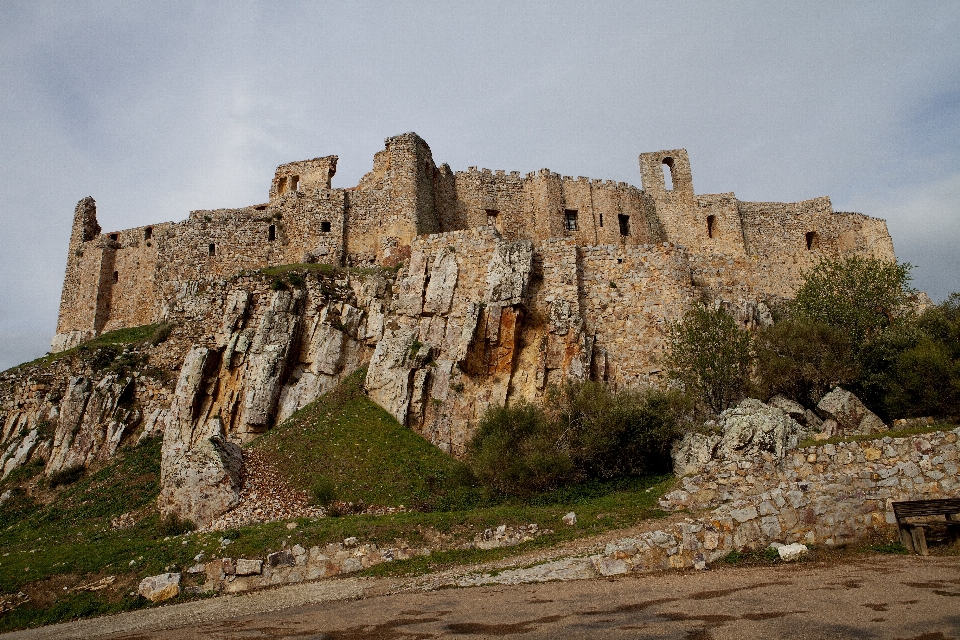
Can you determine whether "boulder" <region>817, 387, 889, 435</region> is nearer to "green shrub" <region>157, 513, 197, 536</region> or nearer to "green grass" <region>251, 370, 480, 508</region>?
"green grass" <region>251, 370, 480, 508</region>

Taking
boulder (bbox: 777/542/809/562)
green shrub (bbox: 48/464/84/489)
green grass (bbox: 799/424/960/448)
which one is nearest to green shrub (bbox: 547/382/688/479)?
green grass (bbox: 799/424/960/448)

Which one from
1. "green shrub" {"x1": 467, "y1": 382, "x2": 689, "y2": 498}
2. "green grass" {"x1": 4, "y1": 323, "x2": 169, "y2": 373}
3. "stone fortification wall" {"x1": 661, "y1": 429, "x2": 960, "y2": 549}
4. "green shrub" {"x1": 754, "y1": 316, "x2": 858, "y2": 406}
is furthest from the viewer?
"green grass" {"x1": 4, "y1": 323, "x2": 169, "y2": 373}

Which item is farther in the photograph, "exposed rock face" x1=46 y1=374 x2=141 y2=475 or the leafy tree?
"exposed rock face" x1=46 y1=374 x2=141 y2=475

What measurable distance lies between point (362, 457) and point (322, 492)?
108 inches

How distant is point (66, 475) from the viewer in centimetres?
2623

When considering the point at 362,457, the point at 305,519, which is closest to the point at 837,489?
the point at 305,519

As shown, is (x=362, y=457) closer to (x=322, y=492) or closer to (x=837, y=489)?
(x=322, y=492)

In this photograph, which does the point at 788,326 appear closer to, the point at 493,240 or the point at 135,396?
the point at 493,240

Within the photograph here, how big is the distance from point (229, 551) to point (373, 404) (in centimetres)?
1013

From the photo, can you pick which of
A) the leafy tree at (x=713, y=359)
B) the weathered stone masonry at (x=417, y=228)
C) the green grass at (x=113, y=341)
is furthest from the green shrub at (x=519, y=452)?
the green grass at (x=113, y=341)

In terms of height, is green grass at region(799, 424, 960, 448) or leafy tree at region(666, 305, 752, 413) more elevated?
leafy tree at region(666, 305, 752, 413)

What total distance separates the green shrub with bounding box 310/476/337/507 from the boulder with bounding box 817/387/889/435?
1563 cm

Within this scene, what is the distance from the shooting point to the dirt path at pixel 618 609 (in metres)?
8.00

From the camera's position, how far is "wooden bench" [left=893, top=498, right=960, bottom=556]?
1319cm
